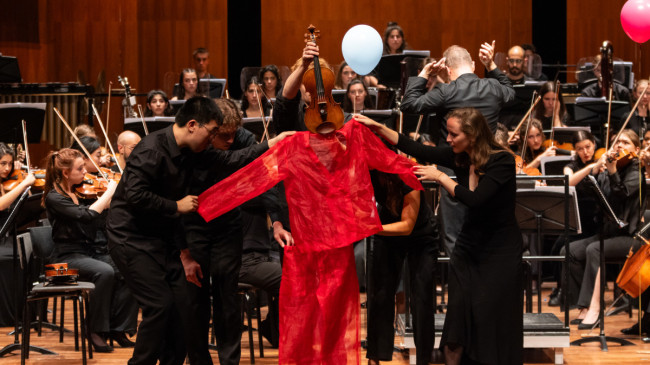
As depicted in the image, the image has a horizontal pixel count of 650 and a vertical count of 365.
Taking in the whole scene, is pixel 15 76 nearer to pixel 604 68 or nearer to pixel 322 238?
pixel 604 68

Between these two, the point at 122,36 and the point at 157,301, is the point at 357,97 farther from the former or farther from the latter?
the point at 122,36

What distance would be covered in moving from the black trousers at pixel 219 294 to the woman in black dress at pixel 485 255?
96 cm

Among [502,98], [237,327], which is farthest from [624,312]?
[237,327]

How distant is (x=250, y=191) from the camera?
3859 millimetres

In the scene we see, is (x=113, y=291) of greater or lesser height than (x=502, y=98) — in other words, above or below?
below

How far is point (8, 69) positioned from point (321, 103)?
22.3 feet

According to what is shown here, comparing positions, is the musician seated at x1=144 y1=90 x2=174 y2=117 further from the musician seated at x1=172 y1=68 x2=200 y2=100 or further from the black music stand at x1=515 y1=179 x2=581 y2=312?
the black music stand at x1=515 y1=179 x2=581 y2=312

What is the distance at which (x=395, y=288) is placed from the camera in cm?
423

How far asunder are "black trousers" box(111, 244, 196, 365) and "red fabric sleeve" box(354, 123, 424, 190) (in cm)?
100

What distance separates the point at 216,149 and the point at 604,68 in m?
5.03

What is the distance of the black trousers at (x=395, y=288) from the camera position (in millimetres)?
4203

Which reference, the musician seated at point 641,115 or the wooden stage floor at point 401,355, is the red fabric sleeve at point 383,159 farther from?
the musician seated at point 641,115

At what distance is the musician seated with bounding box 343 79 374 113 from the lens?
7.09m

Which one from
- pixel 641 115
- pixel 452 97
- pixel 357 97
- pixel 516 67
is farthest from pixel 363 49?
pixel 516 67
